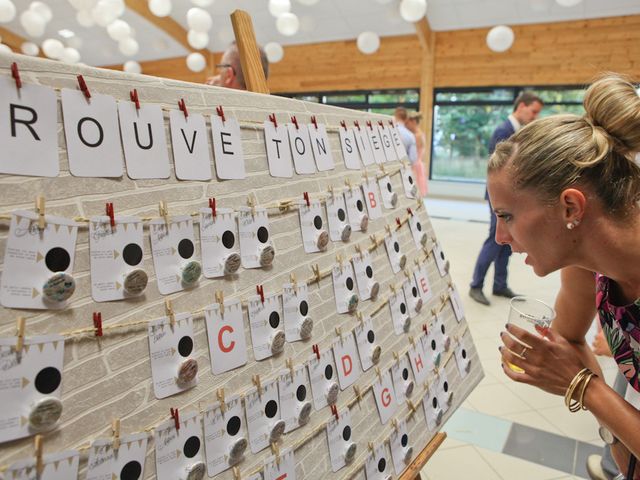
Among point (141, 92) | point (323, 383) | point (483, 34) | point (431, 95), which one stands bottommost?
point (323, 383)

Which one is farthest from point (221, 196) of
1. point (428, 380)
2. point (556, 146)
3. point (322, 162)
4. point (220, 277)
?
point (428, 380)

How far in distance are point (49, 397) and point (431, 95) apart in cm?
949

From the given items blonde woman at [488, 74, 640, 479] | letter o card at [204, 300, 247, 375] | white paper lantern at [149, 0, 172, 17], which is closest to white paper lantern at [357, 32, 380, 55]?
white paper lantern at [149, 0, 172, 17]

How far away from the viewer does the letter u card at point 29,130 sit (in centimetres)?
59

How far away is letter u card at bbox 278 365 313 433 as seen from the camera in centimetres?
93

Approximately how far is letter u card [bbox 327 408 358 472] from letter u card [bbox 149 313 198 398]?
1.31ft

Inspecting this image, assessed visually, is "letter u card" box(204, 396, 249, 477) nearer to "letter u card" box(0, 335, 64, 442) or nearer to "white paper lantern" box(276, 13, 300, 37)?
"letter u card" box(0, 335, 64, 442)

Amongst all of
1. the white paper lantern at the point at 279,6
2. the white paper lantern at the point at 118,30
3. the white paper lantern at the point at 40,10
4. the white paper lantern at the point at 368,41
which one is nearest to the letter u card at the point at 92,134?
the white paper lantern at the point at 279,6

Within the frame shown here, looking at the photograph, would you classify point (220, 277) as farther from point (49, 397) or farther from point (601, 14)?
point (601, 14)

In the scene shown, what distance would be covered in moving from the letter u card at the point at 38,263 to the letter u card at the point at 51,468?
0.63 ft

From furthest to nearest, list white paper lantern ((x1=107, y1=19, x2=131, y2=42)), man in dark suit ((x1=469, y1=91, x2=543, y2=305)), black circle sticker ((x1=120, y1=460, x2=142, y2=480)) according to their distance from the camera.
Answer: white paper lantern ((x1=107, y1=19, x2=131, y2=42)) → man in dark suit ((x1=469, y1=91, x2=543, y2=305)) → black circle sticker ((x1=120, y1=460, x2=142, y2=480))

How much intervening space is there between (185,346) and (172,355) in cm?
3

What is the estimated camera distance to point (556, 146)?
1023 mm

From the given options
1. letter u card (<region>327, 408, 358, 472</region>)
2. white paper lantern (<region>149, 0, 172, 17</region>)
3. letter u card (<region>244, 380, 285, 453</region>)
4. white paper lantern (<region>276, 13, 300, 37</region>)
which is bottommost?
letter u card (<region>327, 408, 358, 472</region>)
